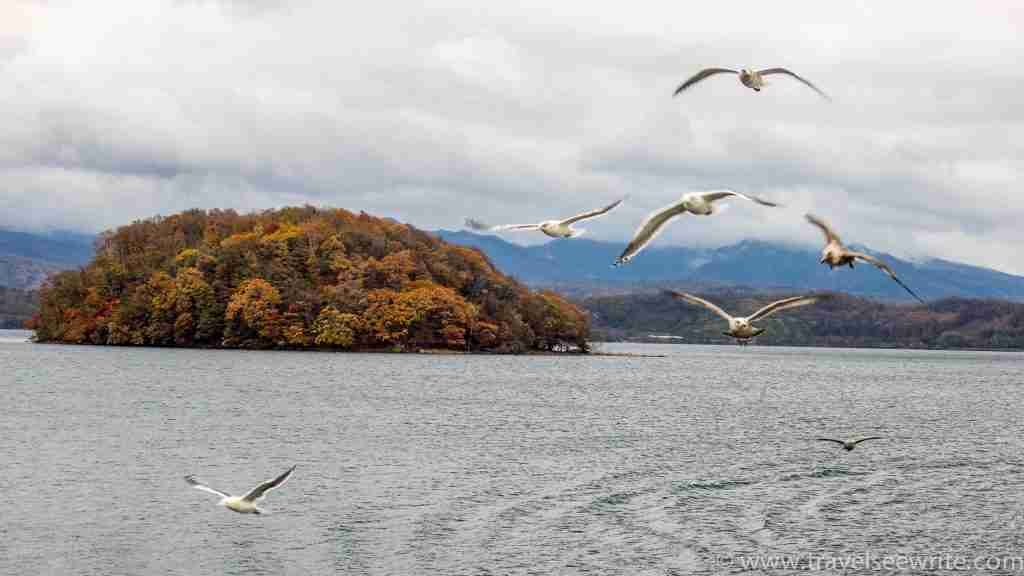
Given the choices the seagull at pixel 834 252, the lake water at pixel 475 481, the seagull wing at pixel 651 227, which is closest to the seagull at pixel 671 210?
the seagull wing at pixel 651 227

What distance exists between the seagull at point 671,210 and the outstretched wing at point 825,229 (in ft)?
3.69

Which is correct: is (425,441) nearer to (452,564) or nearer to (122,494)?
(122,494)

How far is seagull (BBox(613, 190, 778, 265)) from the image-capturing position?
16.0 m

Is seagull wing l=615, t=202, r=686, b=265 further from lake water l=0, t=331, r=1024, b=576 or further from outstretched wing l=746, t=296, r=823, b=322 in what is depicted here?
lake water l=0, t=331, r=1024, b=576

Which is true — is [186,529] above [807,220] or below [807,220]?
below

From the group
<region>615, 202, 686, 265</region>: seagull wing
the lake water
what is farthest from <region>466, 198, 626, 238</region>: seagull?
the lake water

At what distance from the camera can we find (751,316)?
786 inches

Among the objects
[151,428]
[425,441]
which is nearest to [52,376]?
[151,428]

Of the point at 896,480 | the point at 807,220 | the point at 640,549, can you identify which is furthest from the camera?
the point at 896,480

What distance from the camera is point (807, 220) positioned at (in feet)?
49.8

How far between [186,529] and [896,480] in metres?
40.0

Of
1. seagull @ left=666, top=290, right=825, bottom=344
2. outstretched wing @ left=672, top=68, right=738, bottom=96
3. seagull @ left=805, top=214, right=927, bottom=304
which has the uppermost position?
outstretched wing @ left=672, top=68, right=738, bottom=96

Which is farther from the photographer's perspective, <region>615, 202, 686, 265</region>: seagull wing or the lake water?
the lake water

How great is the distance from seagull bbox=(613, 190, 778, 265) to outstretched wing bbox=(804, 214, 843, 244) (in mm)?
1124
